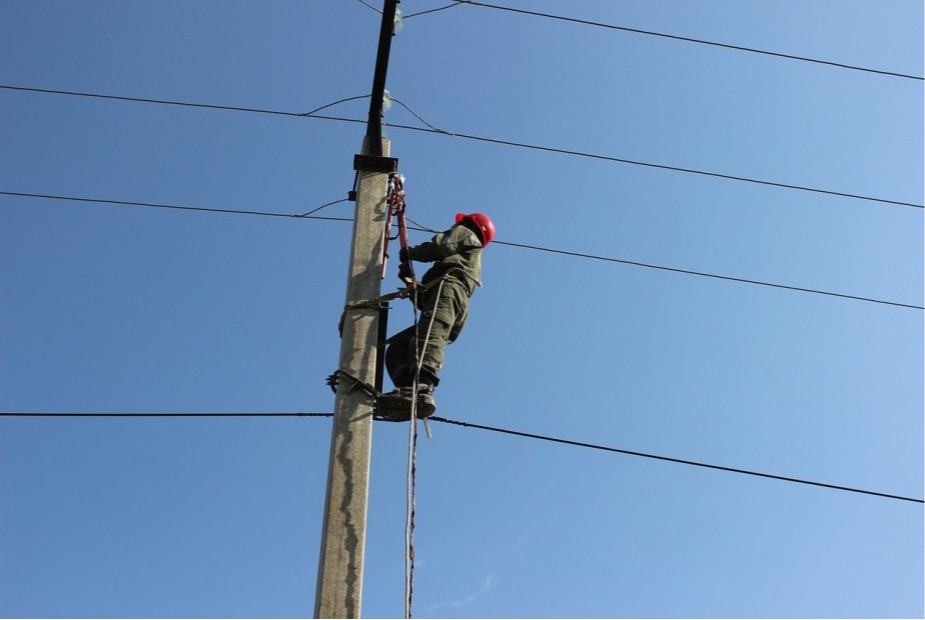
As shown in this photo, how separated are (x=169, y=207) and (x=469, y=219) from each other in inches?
90.2

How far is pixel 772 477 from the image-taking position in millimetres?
5172

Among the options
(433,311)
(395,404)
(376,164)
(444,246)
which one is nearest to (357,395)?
(395,404)

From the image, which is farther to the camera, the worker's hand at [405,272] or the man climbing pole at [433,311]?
the worker's hand at [405,272]

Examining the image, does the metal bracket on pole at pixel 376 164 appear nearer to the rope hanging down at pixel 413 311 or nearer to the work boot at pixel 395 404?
the rope hanging down at pixel 413 311

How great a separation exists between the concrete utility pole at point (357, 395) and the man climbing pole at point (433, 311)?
0.22 meters

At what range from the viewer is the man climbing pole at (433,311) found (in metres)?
4.47

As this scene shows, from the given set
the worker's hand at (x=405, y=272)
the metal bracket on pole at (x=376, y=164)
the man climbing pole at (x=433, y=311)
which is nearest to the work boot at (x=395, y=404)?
the man climbing pole at (x=433, y=311)

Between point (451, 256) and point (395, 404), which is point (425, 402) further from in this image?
point (451, 256)

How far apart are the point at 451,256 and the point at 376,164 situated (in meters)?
0.66

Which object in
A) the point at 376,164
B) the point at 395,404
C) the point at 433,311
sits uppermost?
the point at 376,164

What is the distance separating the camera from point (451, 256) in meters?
5.24

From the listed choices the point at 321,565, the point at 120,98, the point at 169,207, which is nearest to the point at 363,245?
the point at 321,565

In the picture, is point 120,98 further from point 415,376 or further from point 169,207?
point 415,376

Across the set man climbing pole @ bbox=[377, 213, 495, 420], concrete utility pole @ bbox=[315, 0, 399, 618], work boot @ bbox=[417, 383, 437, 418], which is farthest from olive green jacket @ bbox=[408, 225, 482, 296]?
work boot @ bbox=[417, 383, 437, 418]
